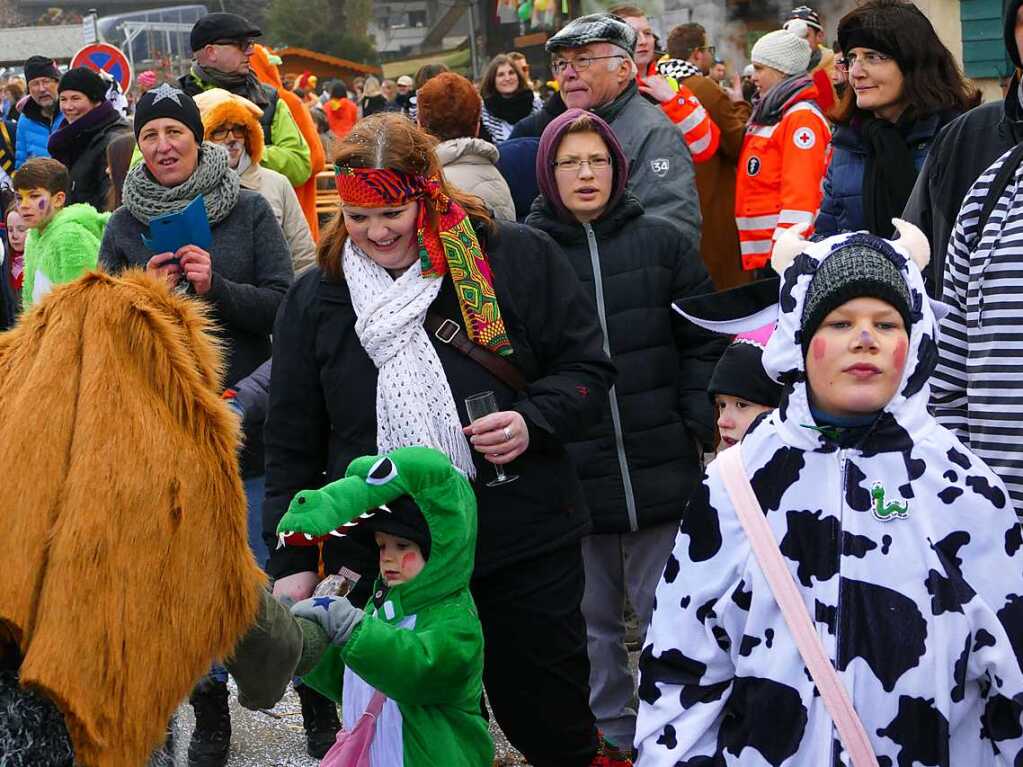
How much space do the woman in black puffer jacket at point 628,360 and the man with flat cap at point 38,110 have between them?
24.8 ft

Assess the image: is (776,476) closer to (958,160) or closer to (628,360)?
(958,160)

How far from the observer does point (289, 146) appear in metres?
7.59

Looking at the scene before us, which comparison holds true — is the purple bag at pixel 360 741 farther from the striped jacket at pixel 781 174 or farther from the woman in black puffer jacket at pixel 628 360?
the striped jacket at pixel 781 174

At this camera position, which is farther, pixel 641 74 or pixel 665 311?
pixel 641 74

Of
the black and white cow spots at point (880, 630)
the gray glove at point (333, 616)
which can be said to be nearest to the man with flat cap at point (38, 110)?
the gray glove at point (333, 616)

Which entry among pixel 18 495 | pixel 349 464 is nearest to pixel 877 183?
pixel 349 464

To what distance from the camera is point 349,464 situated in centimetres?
404

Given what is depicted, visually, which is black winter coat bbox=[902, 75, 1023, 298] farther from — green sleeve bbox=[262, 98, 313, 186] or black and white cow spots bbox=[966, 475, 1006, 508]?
green sleeve bbox=[262, 98, 313, 186]

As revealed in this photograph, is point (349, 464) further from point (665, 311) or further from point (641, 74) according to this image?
point (641, 74)

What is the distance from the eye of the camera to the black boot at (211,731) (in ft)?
17.0

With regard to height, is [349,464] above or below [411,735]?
above

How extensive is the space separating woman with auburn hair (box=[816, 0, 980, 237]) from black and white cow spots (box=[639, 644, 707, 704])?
2.81m

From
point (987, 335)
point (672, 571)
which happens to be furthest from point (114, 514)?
point (987, 335)

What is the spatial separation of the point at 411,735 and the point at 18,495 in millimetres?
1493
